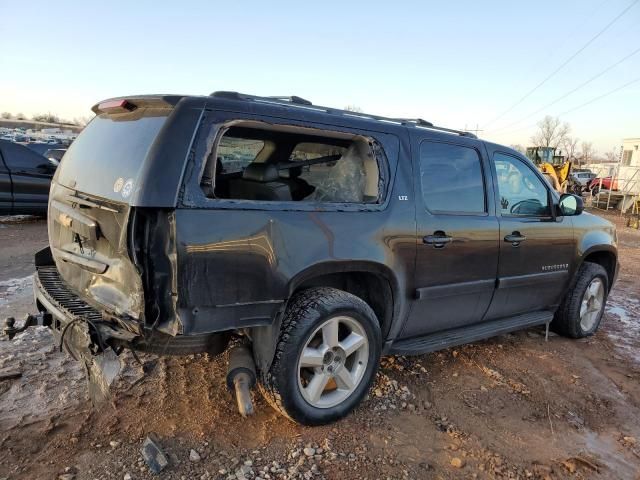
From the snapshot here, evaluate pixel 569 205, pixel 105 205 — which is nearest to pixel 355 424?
pixel 105 205

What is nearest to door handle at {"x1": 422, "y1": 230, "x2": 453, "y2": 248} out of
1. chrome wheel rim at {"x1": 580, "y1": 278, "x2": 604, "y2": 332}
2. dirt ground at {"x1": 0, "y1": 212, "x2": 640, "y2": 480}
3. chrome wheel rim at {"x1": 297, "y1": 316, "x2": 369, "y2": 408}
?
chrome wheel rim at {"x1": 297, "y1": 316, "x2": 369, "y2": 408}

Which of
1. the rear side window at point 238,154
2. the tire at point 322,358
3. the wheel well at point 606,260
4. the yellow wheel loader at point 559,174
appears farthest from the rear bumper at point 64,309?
the yellow wheel loader at point 559,174

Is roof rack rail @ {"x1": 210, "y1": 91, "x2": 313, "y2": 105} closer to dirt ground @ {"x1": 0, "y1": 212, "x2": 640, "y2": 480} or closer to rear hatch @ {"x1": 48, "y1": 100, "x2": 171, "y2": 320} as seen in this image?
rear hatch @ {"x1": 48, "y1": 100, "x2": 171, "y2": 320}

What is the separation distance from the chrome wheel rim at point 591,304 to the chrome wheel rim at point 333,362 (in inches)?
117

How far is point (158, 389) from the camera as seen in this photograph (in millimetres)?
3367

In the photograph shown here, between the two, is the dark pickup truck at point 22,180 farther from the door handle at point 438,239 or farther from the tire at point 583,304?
the tire at point 583,304

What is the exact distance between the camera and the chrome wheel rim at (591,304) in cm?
504

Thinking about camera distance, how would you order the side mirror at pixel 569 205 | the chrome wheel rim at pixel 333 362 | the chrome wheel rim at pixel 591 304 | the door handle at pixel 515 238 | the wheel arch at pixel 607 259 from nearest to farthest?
the chrome wheel rim at pixel 333 362 < the door handle at pixel 515 238 < the side mirror at pixel 569 205 < the chrome wheel rim at pixel 591 304 < the wheel arch at pixel 607 259

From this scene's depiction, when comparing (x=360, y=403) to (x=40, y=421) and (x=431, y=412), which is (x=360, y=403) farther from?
(x=40, y=421)

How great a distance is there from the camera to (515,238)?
402 cm

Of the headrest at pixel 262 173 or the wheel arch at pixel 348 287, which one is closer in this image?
the wheel arch at pixel 348 287

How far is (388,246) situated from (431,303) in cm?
66

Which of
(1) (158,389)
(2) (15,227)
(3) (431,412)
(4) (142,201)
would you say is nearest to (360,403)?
(3) (431,412)

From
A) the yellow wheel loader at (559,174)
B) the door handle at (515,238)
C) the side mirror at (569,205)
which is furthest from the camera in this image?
the yellow wheel loader at (559,174)
